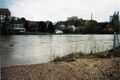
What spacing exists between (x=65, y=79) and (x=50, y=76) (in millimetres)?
341

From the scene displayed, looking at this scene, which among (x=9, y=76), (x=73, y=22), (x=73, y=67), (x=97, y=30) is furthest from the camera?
(x=73, y=22)

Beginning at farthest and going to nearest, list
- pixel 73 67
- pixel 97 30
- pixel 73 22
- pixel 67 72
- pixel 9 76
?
pixel 73 22 < pixel 97 30 < pixel 73 67 < pixel 67 72 < pixel 9 76

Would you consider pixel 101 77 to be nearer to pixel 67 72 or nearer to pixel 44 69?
pixel 67 72

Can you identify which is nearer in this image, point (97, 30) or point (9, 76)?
point (9, 76)

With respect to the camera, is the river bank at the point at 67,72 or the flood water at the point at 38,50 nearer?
the river bank at the point at 67,72

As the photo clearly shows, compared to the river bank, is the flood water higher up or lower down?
lower down

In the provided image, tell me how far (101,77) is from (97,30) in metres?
71.2

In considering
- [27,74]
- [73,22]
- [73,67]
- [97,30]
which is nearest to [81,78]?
[73,67]

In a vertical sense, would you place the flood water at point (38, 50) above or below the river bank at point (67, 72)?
below

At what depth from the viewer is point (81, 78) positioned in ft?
17.4

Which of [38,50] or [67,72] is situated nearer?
[67,72]

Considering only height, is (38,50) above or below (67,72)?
below

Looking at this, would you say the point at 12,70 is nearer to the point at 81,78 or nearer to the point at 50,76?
the point at 50,76

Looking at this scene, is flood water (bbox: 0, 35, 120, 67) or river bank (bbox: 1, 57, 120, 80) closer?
river bank (bbox: 1, 57, 120, 80)
